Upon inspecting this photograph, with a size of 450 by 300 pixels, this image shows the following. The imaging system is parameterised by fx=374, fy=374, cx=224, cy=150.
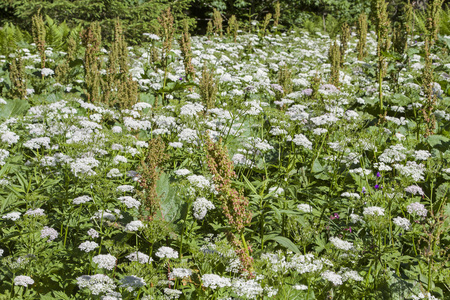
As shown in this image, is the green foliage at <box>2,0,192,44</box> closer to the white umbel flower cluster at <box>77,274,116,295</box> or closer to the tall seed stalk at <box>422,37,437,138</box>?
the tall seed stalk at <box>422,37,437,138</box>

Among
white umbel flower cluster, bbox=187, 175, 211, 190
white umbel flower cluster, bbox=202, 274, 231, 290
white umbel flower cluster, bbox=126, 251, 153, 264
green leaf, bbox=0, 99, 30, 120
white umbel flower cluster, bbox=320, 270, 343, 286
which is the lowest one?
white umbel flower cluster, bbox=126, 251, 153, 264

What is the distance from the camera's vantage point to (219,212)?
12.0ft

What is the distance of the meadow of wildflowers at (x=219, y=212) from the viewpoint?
254 centimetres

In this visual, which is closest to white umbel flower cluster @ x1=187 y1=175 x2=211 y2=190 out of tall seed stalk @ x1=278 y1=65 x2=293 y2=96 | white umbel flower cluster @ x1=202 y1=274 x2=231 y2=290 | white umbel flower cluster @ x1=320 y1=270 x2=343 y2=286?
white umbel flower cluster @ x1=202 y1=274 x2=231 y2=290

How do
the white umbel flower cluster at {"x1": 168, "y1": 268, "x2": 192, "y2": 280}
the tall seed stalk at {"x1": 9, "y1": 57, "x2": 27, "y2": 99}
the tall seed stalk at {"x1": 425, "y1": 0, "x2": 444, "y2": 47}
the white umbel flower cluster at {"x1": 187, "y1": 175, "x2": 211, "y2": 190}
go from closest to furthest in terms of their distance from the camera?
the white umbel flower cluster at {"x1": 168, "y1": 268, "x2": 192, "y2": 280} → the white umbel flower cluster at {"x1": 187, "y1": 175, "x2": 211, "y2": 190} → the tall seed stalk at {"x1": 425, "y1": 0, "x2": 444, "y2": 47} → the tall seed stalk at {"x1": 9, "y1": 57, "x2": 27, "y2": 99}

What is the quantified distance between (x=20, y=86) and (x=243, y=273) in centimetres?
497

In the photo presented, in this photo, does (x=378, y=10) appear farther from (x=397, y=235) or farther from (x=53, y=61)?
(x=53, y=61)

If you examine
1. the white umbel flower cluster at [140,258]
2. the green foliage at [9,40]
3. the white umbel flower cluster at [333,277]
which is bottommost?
the white umbel flower cluster at [140,258]

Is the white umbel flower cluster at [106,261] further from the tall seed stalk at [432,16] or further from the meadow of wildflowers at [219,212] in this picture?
the tall seed stalk at [432,16]

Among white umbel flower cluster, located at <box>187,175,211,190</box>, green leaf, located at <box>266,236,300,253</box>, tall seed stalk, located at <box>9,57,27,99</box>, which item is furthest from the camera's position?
tall seed stalk, located at <box>9,57,27,99</box>

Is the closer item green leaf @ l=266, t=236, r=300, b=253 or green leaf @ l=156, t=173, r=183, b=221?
green leaf @ l=266, t=236, r=300, b=253

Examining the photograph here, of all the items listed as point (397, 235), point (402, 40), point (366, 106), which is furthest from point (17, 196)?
point (402, 40)

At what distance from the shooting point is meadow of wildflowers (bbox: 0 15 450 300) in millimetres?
2537

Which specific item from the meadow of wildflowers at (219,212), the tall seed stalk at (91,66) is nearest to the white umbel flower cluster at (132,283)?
→ the meadow of wildflowers at (219,212)
